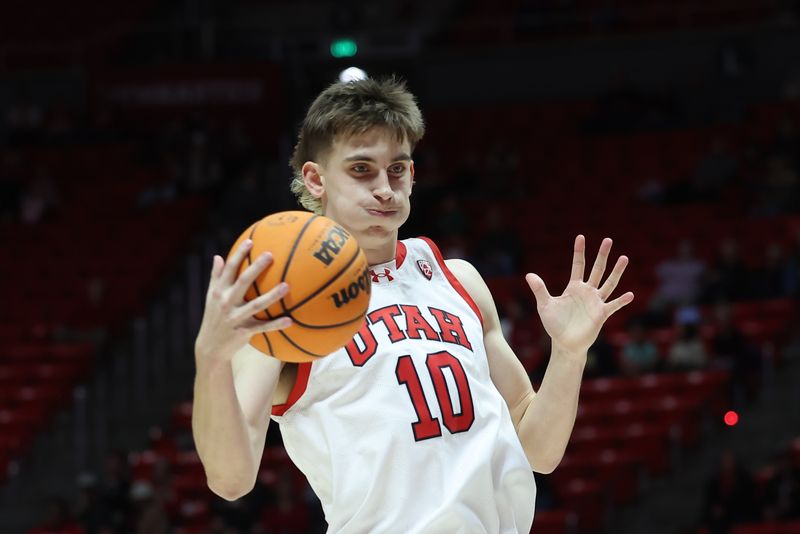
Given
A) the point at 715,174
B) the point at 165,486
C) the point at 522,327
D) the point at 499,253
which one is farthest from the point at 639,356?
the point at 165,486

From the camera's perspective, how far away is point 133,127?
2169cm

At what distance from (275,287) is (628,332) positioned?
1145 cm

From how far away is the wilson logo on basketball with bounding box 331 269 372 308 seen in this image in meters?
3.56

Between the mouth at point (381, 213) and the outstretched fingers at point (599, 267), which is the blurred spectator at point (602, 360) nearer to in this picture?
the outstretched fingers at point (599, 267)

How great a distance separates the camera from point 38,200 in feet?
61.5

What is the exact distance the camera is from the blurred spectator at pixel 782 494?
11250 mm

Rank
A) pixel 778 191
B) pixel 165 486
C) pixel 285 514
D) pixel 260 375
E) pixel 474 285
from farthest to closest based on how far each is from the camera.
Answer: pixel 778 191 < pixel 165 486 < pixel 285 514 < pixel 474 285 < pixel 260 375

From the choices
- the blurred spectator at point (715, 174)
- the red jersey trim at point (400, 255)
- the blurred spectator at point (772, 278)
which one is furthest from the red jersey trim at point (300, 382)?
the blurred spectator at point (715, 174)

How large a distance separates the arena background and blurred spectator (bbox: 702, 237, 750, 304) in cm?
3

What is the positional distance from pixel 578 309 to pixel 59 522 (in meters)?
9.56

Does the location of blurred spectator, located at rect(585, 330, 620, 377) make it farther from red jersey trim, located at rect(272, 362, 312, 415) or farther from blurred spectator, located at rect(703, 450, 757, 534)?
red jersey trim, located at rect(272, 362, 312, 415)

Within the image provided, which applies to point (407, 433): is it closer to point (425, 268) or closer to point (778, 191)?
point (425, 268)

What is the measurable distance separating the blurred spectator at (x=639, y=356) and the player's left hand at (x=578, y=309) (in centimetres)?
948

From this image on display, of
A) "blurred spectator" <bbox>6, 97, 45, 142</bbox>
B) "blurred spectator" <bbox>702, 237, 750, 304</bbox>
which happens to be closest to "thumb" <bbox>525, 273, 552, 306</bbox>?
"blurred spectator" <bbox>702, 237, 750, 304</bbox>
